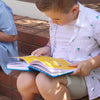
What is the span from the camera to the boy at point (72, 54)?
1659 mm

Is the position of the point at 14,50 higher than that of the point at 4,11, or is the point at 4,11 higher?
the point at 4,11

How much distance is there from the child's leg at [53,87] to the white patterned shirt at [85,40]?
21 cm

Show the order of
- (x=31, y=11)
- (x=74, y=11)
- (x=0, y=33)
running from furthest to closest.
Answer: (x=31, y=11)
(x=0, y=33)
(x=74, y=11)

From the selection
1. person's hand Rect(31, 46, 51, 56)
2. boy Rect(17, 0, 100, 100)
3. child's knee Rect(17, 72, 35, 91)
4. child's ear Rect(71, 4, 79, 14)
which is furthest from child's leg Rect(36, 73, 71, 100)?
child's ear Rect(71, 4, 79, 14)

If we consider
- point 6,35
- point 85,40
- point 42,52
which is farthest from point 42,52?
point 6,35

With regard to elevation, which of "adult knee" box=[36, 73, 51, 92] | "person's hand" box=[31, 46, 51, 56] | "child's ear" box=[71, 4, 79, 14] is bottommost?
"person's hand" box=[31, 46, 51, 56]

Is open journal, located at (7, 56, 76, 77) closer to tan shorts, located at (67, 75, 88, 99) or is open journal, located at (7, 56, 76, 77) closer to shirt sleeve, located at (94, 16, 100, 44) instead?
tan shorts, located at (67, 75, 88, 99)

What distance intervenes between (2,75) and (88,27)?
1.17 metres

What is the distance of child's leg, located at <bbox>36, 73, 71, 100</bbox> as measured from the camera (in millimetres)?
1640

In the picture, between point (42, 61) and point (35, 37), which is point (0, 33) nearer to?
point (35, 37)

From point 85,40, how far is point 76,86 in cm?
36

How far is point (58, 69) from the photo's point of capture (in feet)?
5.35

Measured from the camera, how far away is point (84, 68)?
1674 mm

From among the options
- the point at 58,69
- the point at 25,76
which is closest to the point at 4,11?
the point at 25,76
